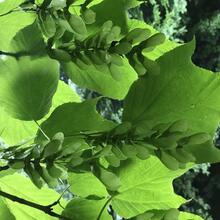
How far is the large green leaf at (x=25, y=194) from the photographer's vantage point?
460 mm

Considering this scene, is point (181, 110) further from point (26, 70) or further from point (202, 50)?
point (202, 50)

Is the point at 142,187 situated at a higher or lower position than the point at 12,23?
lower

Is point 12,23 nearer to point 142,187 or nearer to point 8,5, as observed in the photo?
point 8,5

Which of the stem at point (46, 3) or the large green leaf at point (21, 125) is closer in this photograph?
the stem at point (46, 3)

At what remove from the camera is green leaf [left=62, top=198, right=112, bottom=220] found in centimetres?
40

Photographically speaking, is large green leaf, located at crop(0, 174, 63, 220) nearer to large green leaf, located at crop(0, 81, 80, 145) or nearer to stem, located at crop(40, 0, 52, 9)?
large green leaf, located at crop(0, 81, 80, 145)

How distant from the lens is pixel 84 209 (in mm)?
402

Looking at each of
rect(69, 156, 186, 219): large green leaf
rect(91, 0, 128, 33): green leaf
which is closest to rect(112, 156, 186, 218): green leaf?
rect(69, 156, 186, 219): large green leaf

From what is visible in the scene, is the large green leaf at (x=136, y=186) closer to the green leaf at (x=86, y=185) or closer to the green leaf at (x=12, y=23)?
the green leaf at (x=86, y=185)

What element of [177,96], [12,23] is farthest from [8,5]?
[177,96]

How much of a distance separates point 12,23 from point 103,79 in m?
0.08

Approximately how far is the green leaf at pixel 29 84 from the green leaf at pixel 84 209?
7cm

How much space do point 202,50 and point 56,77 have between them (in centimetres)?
543

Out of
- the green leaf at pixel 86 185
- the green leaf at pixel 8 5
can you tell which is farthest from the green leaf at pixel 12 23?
the green leaf at pixel 86 185
